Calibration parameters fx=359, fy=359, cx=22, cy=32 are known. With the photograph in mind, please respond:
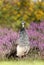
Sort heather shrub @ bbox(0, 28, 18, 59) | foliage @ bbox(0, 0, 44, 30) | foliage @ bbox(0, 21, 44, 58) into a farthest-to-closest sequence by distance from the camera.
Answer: foliage @ bbox(0, 0, 44, 30) < foliage @ bbox(0, 21, 44, 58) < heather shrub @ bbox(0, 28, 18, 59)

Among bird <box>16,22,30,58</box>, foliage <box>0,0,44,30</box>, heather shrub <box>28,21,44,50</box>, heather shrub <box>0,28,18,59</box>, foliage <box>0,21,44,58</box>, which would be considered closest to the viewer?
bird <box>16,22,30,58</box>

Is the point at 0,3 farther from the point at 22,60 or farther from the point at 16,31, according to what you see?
the point at 22,60

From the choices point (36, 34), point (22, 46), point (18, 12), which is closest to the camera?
point (22, 46)

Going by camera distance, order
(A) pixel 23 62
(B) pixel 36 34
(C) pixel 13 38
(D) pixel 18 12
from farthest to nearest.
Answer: (D) pixel 18 12
(B) pixel 36 34
(C) pixel 13 38
(A) pixel 23 62

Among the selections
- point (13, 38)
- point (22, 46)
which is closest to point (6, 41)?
point (13, 38)

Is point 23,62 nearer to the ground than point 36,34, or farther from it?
farther from it

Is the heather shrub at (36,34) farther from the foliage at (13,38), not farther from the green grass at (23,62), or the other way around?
the green grass at (23,62)

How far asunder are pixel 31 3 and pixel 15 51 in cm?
331

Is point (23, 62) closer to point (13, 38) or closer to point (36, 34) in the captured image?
point (13, 38)

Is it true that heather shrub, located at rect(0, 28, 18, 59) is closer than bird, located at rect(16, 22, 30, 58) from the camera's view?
No

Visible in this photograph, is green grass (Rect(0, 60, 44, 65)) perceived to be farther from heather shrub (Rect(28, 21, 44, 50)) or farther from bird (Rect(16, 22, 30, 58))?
heather shrub (Rect(28, 21, 44, 50))

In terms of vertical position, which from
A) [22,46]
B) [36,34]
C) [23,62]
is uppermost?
[22,46]

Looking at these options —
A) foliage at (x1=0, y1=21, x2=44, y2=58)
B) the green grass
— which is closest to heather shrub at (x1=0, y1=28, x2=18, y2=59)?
foliage at (x1=0, y1=21, x2=44, y2=58)

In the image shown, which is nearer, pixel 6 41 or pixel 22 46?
pixel 22 46
